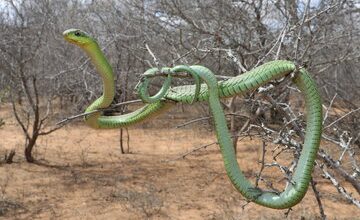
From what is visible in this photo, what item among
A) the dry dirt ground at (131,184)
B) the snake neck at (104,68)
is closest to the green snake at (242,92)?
the snake neck at (104,68)

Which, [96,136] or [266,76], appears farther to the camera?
[96,136]

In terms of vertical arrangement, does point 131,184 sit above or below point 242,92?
below

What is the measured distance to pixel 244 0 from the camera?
6871 millimetres

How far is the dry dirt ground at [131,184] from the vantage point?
6.57 metres

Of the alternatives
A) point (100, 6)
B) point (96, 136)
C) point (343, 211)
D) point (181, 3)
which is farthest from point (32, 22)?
point (343, 211)

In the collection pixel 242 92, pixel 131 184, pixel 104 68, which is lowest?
pixel 131 184

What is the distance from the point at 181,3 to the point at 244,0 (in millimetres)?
1119

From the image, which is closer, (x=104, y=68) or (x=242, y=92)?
(x=242, y=92)

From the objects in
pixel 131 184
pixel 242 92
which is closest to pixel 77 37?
pixel 242 92

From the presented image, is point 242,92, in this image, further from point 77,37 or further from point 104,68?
point 77,37

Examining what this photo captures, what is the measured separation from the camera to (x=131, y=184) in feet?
26.3

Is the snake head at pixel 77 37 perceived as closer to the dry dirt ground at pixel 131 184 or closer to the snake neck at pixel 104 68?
the snake neck at pixel 104 68

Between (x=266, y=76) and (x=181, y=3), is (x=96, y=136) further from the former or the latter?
(x=266, y=76)

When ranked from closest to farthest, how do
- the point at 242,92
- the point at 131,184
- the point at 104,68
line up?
1. the point at 242,92
2. the point at 104,68
3. the point at 131,184
